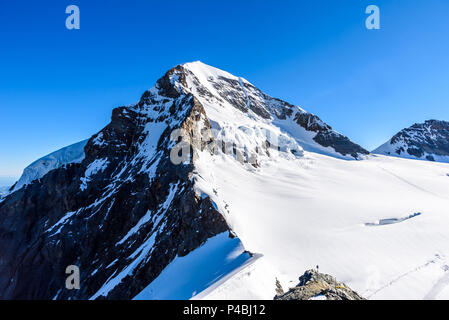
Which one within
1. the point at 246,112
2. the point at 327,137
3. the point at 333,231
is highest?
the point at 246,112

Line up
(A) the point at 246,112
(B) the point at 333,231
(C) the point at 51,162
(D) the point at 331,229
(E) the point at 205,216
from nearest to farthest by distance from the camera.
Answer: (E) the point at 205,216, (B) the point at 333,231, (D) the point at 331,229, (A) the point at 246,112, (C) the point at 51,162

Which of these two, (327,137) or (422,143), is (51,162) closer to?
(327,137)

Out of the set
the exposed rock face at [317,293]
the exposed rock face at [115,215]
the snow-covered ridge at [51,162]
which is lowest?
the exposed rock face at [317,293]

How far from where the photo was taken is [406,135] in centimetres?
10400

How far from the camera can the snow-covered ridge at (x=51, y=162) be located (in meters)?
85.9

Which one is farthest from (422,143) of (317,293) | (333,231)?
(317,293)

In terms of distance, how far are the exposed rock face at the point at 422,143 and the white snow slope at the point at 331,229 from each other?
69499 millimetres

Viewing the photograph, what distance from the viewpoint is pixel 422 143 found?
9775 cm

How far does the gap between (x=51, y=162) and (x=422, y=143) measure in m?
162

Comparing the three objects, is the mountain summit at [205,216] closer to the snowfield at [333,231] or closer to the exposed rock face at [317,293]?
the snowfield at [333,231]

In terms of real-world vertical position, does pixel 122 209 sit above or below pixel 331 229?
above

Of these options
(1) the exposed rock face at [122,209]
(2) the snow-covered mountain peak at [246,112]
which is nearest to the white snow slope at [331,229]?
(1) the exposed rock face at [122,209]

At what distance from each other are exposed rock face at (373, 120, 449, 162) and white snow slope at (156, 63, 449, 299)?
228 feet
